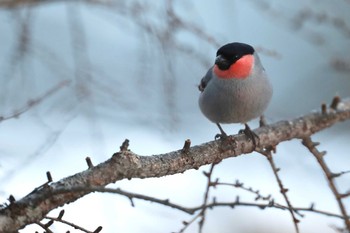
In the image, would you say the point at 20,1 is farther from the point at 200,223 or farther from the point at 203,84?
the point at 200,223

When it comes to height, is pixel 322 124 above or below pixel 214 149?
above

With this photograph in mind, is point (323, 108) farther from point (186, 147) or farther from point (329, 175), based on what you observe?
point (186, 147)

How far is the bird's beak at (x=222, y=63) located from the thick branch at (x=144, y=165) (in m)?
0.22

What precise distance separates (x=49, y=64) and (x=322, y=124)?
883 millimetres

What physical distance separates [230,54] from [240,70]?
7 centimetres

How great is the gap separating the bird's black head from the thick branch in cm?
23

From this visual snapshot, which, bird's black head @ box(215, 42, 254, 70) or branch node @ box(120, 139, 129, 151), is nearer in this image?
branch node @ box(120, 139, 129, 151)

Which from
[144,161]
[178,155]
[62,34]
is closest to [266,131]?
[178,155]

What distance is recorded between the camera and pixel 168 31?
2.06 m

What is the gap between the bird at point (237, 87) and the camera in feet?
7.13

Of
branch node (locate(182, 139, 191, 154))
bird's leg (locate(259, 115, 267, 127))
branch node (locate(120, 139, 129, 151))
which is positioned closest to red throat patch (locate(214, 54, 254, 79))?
bird's leg (locate(259, 115, 267, 127))

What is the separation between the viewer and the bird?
2.17 meters

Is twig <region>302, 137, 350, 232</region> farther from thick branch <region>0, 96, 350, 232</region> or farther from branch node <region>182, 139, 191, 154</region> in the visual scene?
branch node <region>182, 139, 191, 154</region>

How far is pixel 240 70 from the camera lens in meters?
2.20
